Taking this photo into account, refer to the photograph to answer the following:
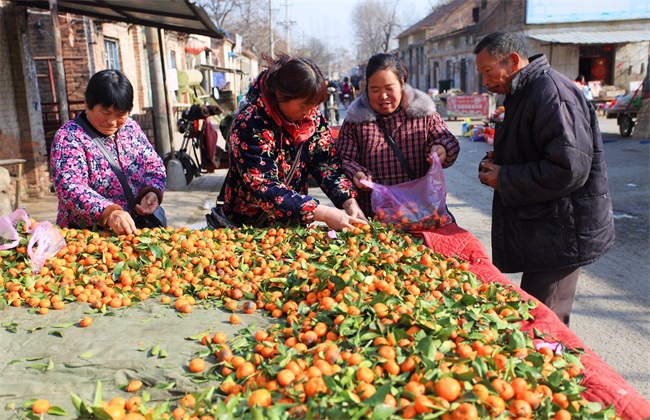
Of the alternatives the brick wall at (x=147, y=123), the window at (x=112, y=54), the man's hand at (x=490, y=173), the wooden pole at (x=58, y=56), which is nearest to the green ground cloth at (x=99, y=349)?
the man's hand at (x=490, y=173)

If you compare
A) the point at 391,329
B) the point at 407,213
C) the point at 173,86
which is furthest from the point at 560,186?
the point at 173,86

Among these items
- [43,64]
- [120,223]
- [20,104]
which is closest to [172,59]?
[43,64]

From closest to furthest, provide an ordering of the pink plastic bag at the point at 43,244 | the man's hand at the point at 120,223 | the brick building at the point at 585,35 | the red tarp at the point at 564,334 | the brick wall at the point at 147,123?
the red tarp at the point at 564,334
the pink plastic bag at the point at 43,244
the man's hand at the point at 120,223
the brick wall at the point at 147,123
the brick building at the point at 585,35

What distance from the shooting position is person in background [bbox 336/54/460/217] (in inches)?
121

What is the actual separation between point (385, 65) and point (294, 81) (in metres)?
0.70

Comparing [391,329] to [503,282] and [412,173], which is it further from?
[412,173]

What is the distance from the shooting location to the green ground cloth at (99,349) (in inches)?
62.6

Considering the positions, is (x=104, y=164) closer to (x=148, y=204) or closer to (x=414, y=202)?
(x=148, y=204)

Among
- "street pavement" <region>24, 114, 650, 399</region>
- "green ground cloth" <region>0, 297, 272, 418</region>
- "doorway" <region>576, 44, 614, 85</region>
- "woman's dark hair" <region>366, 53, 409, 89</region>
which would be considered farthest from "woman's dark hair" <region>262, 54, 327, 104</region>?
"doorway" <region>576, 44, 614, 85</region>

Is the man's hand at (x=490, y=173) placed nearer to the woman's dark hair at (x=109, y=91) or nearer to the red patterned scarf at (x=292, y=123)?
the red patterned scarf at (x=292, y=123)

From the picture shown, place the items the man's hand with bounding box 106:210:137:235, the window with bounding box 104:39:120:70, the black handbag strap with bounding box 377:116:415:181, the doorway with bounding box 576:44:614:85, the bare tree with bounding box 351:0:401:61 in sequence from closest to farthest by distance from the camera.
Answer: the man's hand with bounding box 106:210:137:235 < the black handbag strap with bounding box 377:116:415:181 < the window with bounding box 104:39:120:70 < the doorway with bounding box 576:44:614:85 < the bare tree with bounding box 351:0:401:61

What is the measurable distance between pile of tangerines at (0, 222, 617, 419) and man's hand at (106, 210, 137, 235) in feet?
0.19

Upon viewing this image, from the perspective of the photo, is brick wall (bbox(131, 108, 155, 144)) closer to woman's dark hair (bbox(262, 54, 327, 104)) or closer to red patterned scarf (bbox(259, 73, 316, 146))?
red patterned scarf (bbox(259, 73, 316, 146))

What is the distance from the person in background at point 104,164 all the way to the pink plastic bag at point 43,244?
203 millimetres
